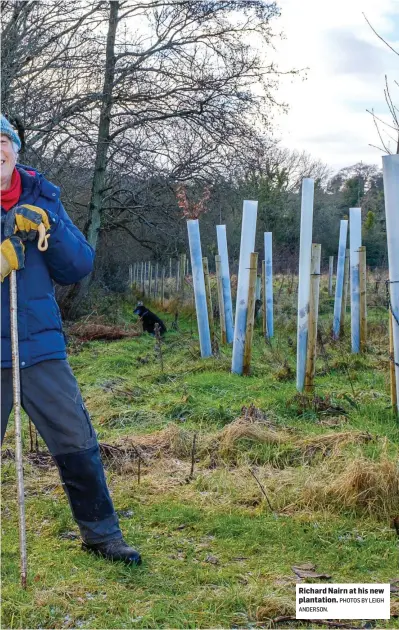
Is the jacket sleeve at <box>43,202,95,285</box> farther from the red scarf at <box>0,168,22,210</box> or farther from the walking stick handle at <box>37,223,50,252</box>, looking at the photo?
the red scarf at <box>0,168,22,210</box>

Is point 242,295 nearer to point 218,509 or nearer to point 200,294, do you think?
point 200,294

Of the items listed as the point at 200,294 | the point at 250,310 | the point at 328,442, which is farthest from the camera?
the point at 200,294

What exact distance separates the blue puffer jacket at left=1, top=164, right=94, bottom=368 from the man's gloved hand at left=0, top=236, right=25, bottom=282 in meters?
0.11

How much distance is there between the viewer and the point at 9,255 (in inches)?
123

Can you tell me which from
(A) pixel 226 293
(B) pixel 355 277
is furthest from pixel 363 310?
(A) pixel 226 293

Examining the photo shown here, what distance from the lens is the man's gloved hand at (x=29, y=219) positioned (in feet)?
10.3

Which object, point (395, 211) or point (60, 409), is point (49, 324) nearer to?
point (60, 409)

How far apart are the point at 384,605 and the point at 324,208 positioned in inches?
1083

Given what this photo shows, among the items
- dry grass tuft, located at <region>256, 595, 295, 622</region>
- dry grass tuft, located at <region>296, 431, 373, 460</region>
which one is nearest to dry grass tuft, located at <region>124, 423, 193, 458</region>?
dry grass tuft, located at <region>296, 431, 373, 460</region>

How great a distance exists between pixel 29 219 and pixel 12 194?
20 cm

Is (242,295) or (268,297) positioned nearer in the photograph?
(242,295)

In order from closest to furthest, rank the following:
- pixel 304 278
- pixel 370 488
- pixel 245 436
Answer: pixel 370 488, pixel 245 436, pixel 304 278

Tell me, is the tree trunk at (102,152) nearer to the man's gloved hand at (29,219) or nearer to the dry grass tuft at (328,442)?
the dry grass tuft at (328,442)

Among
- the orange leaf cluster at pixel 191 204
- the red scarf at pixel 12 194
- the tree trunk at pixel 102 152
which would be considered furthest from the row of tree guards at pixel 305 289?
the tree trunk at pixel 102 152
